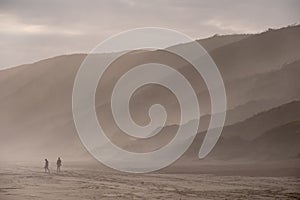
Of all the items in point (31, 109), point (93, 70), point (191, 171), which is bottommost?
point (191, 171)

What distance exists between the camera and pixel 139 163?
20906 mm

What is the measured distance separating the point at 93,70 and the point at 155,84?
3409mm

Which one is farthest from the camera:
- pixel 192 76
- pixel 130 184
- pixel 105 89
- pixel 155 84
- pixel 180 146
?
pixel 192 76

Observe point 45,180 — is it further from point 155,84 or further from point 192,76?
point 192,76

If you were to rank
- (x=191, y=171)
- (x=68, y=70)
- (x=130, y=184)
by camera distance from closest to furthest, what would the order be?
(x=130, y=184) → (x=191, y=171) → (x=68, y=70)

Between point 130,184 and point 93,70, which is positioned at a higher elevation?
point 93,70

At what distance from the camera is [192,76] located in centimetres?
3145

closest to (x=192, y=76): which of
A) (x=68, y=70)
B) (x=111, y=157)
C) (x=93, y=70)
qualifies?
(x=93, y=70)

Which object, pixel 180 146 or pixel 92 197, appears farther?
pixel 180 146

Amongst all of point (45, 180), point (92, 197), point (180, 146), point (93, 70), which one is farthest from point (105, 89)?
point (92, 197)

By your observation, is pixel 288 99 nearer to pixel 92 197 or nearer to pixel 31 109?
pixel 31 109

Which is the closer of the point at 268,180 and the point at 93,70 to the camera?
the point at 268,180

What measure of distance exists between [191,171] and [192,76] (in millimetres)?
11998

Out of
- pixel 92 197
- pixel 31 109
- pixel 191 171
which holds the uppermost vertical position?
pixel 31 109
